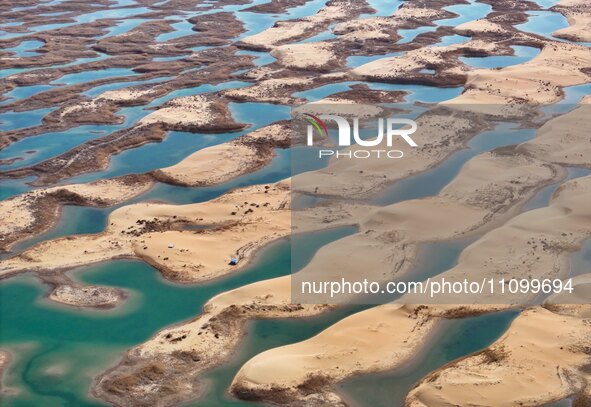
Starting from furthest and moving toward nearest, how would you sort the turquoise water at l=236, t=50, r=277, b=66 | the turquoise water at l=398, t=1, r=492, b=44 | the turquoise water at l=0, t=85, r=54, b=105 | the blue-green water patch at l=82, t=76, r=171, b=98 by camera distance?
the turquoise water at l=398, t=1, r=492, b=44 < the turquoise water at l=236, t=50, r=277, b=66 < the blue-green water patch at l=82, t=76, r=171, b=98 < the turquoise water at l=0, t=85, r=54, b=105

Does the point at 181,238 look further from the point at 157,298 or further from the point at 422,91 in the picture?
the point at 422,91

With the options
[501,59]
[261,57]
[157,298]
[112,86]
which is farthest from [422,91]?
[157,298]

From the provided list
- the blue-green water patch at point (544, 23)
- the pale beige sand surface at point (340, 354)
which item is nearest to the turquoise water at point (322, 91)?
the blue-green water patch at point (544, 23)

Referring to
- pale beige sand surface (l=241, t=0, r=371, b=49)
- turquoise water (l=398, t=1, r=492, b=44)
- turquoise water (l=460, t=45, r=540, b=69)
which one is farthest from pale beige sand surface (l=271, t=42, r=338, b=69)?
turquoise water (l=460, t=45, r=540, b=69)

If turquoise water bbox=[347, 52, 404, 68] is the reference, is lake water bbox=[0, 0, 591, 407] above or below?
below

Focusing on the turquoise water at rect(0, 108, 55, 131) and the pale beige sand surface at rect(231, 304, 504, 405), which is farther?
the turquoise water at rect(0, 108, 55, 131)

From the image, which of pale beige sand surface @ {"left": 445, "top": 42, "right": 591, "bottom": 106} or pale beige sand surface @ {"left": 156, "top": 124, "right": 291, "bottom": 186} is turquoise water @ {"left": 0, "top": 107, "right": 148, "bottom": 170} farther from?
pale beige sand surface @ {"left": 445, "top": 42, "right": 591, "bottom": 106}

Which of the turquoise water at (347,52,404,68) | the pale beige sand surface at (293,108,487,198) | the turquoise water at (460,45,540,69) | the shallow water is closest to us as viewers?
the shallow water

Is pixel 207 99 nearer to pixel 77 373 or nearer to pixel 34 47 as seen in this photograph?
pixel 34 47
